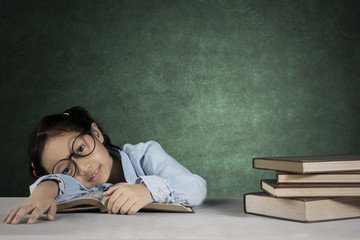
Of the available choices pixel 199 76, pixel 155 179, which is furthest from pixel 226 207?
pixel 199 76

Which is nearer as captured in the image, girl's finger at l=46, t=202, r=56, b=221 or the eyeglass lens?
girl's finger at l=46, t=202, r=56, b=221

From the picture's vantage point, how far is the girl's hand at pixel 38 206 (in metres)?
0.81

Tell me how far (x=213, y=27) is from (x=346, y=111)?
890mm

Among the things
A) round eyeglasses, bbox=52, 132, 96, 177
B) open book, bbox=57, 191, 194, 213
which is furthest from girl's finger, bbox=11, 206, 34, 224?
round eyeglasses, bbox=52, 132, 96, 177

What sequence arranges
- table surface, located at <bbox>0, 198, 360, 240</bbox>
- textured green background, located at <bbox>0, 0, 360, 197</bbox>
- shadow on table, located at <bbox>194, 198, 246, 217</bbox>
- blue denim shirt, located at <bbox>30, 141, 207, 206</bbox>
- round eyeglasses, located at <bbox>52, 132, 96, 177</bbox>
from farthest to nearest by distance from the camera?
textured green background, located at <bbox>0, 0, 360, 197</bbox>, round eyeglasses, located at <bbox>52, 132, 96, 177</bbox>, blue denim shirt, located at <bbox>30, 141, 207, 206</bbox>, shadow on table, located at <bbox>194, 198, 246, 217</bbox>, table surface, located at <bbox>0, 198, 360, 240</bbox>

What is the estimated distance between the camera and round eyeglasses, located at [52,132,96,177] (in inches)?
44.5

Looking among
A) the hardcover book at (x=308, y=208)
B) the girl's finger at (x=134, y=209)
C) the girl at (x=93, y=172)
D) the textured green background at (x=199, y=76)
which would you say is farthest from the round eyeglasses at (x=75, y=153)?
the textured green background at (x=199, y=76)

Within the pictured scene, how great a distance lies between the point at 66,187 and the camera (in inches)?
39.5

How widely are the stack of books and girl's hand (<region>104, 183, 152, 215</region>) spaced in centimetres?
29

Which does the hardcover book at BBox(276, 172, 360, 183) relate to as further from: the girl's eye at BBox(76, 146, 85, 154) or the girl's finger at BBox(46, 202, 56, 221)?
the girl's eye at BBox(76, 146, 85, 154)

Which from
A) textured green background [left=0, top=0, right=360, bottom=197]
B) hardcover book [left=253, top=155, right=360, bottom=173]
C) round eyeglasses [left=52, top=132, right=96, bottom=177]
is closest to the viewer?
hardcover book [left=253, top=155, right=360, bottom=173]

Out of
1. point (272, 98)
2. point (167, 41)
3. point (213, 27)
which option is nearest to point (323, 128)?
point (272, 98)

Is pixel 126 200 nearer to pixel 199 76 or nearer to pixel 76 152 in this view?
pixel 76 152

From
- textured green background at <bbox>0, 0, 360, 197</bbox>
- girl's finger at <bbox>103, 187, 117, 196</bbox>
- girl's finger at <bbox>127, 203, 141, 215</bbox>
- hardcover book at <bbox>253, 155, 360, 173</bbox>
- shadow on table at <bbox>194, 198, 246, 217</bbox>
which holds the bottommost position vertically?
shadow on table at <bbox>194, 198, 246, 217</bbox>
